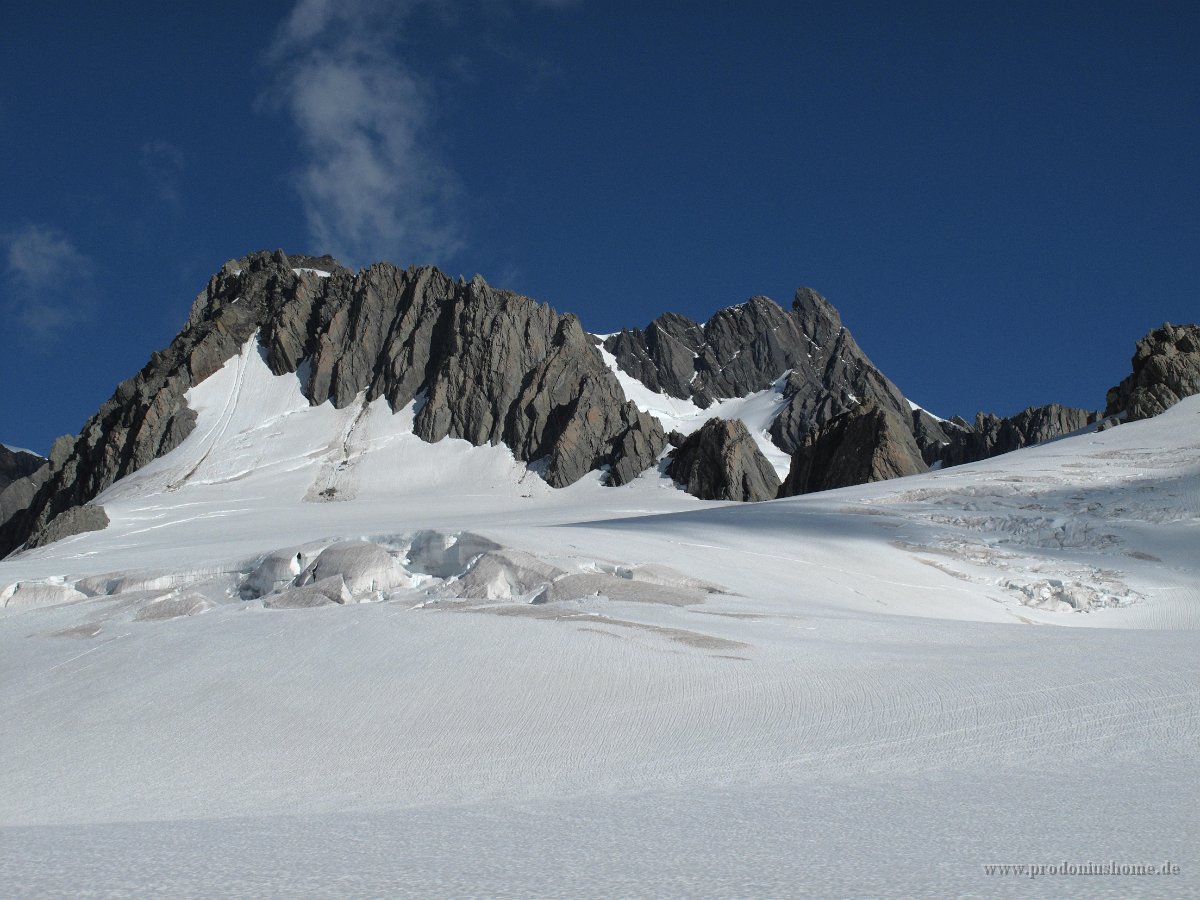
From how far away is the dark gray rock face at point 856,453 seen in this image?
66.5 m

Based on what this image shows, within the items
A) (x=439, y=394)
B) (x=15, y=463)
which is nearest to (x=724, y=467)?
(x=439, y=394)

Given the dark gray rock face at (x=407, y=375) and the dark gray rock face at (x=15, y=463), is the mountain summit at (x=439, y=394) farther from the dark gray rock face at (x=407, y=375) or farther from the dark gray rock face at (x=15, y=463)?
the dark gray rock face at (x=15, y=463)

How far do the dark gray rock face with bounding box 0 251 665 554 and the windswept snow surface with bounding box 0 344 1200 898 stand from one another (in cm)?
6261

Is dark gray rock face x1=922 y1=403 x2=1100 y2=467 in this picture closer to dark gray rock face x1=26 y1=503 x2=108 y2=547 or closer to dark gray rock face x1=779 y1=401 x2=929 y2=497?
dark gray rock face x1=779 y1=401 x2=929 y2=497

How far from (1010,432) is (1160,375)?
47.0m

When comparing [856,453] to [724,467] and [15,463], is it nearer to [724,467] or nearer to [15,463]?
[724,467]

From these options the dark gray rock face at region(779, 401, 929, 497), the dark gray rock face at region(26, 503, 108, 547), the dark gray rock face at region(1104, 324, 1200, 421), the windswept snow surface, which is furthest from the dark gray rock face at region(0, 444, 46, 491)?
the dark gray rock face at region(1104, 324, 1200, 421)

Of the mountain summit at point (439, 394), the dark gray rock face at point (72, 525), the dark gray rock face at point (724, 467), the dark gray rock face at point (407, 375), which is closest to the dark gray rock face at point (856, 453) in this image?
the mountain summit at point (439, 394)

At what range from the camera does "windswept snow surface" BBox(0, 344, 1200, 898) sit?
409cm

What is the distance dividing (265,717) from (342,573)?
6.18 metres

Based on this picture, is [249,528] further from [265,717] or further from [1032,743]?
[1032,743]

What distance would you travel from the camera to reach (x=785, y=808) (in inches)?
204

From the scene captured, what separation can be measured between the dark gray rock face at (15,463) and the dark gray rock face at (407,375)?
34.8 m

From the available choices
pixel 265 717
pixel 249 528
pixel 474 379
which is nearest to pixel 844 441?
pixel 474 379
